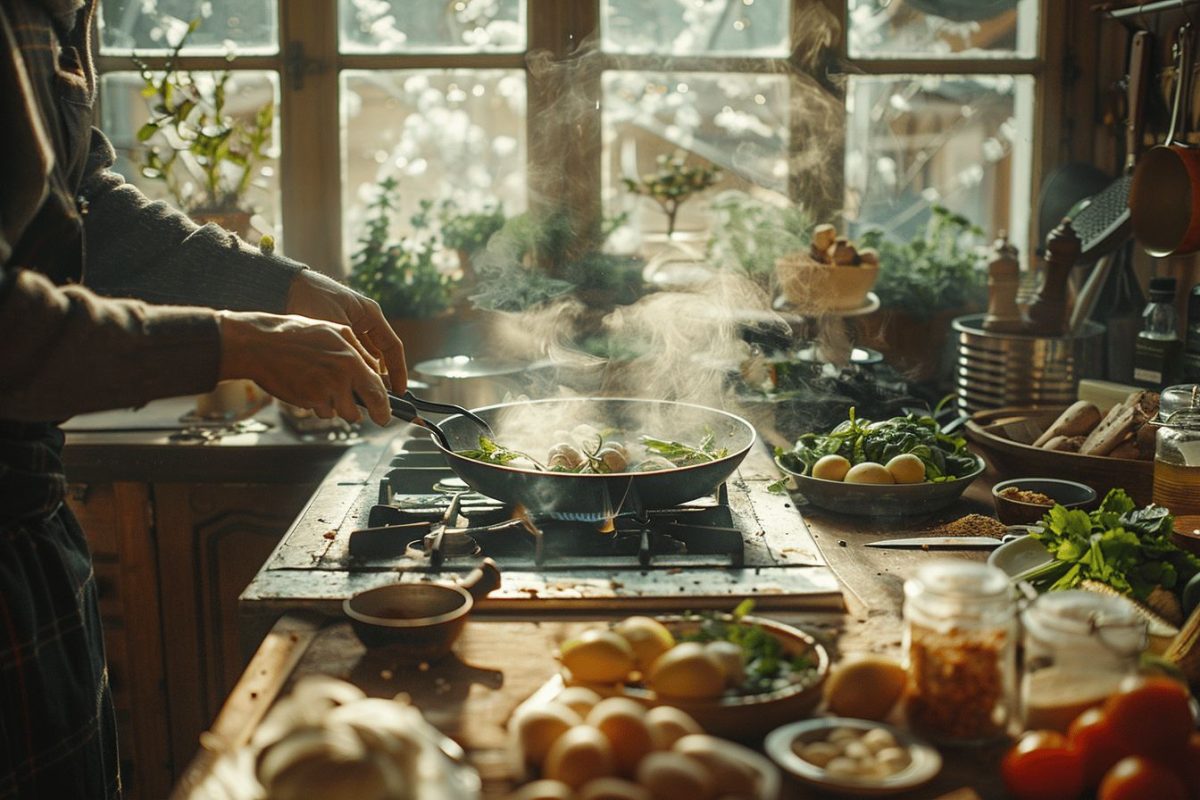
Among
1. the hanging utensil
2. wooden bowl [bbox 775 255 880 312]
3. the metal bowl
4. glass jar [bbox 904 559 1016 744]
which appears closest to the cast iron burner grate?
the metal bowl

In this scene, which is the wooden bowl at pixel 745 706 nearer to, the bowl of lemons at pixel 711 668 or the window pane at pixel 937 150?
the bowl of lemons at pixel 711 668

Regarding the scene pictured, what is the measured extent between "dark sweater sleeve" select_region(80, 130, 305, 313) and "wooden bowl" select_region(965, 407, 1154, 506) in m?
1.31

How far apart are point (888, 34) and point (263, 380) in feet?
7.43

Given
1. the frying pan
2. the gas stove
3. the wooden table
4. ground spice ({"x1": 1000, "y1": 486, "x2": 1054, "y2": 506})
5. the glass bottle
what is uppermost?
the glass bottle

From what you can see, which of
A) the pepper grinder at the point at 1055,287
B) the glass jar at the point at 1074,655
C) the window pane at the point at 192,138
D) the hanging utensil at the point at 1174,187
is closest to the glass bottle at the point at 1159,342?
the hanging utensil at the point at 1174,187

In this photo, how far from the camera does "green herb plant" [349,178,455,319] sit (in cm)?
314

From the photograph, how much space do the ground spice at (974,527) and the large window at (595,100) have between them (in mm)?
1397

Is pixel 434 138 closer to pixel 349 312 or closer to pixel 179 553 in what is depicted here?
pixel 179 553

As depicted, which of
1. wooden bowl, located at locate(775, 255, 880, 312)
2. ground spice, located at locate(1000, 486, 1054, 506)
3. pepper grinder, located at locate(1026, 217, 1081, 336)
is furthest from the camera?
wooden bowl, located at locate(775, 255, 880, 312)

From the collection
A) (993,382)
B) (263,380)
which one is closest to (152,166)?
(263,380)

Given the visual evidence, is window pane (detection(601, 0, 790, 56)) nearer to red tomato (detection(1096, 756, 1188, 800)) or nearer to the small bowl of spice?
the small bowl of spice

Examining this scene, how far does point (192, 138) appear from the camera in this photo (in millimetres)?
3078

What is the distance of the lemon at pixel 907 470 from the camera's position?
2.00m

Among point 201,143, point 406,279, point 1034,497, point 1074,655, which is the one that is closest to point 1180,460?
point 1034,497
